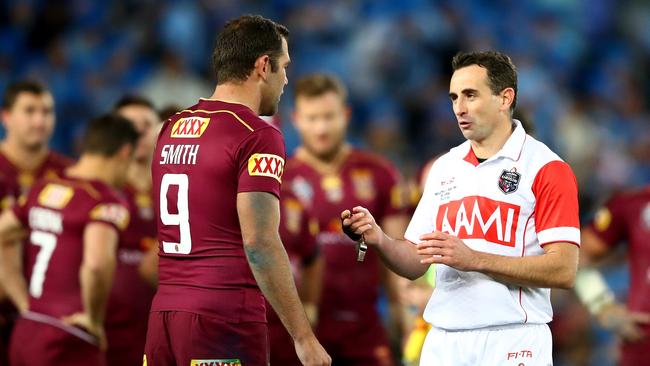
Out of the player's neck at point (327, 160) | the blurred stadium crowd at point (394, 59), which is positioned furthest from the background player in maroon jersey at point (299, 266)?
the blurred stadium crowd at point (394, 59)

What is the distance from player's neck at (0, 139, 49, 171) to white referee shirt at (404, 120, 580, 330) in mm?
4567

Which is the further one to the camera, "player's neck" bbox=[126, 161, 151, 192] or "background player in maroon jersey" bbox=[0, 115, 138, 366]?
"player's neck" bbox=[126, 161, 151, 192]

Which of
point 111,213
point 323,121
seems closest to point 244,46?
point 111,213

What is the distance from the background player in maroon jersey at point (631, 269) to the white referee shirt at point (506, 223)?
103 inches

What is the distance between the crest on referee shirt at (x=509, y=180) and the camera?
207 inches

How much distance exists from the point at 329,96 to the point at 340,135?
0.32 m

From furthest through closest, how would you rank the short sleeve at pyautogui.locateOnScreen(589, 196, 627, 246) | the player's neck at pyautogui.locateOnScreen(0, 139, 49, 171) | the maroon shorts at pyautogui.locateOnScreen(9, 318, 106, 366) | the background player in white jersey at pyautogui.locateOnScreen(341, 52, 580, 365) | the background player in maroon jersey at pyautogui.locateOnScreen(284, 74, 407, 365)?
the player's neck at pyautogui.locateOnScreen(0, 139, 49, 171), the background player in maroon jersey at pyautogui.locateOnScreen(284, 74, 407, 365), the short sleeve at pyautogui.locateOnScreen(589, 196, 627, 246), the maroon shorts at pyautogui.locateOnScreen(9, 318, 106, 366), the background player in white jersey at pyautogui.locateOnScreen(341, 52, 580, 365)

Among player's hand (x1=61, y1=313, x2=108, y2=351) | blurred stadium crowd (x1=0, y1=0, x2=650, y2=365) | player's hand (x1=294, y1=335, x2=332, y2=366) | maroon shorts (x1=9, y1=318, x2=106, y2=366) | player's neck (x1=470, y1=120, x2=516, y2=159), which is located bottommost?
maroon shorts (x1=9, y1=318, x2=106, y2=366)

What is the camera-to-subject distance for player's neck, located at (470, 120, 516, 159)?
17.7 feet

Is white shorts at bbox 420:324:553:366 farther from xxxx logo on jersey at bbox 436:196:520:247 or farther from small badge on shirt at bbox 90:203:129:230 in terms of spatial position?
small badge on shirt at bbox 90:203:129:230

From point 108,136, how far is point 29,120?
1.60m

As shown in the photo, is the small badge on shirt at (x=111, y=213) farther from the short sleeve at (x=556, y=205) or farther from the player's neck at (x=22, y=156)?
the short sleeve at (x=556, y=205)

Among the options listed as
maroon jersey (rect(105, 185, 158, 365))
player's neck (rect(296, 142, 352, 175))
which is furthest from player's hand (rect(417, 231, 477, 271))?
maroon jersey (rect(105, 185, 158, 365))

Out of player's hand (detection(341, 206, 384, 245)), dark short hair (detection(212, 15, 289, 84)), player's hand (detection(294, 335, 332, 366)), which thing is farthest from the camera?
dark short hair (detection(212, 15, 289, 84))
